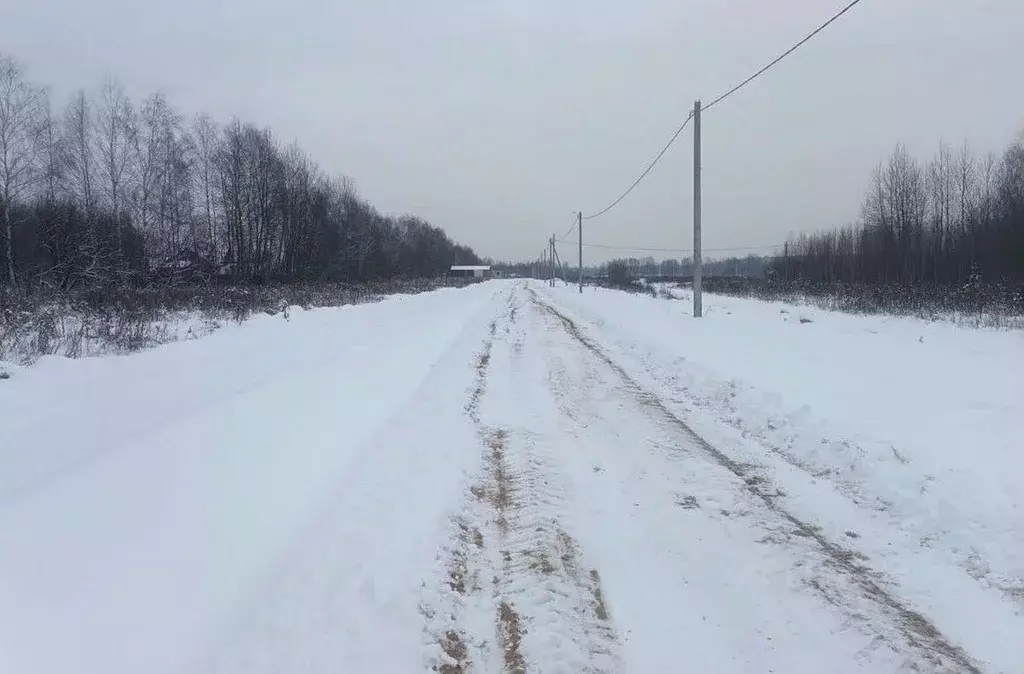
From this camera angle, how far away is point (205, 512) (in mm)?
4742

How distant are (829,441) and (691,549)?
3.26 metres

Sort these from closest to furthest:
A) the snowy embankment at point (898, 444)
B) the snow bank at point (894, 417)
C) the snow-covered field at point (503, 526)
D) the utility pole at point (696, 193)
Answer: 1. the snow-covered field at point (503, 526)
2. the snowy embankment at point (898, 444)
3. the snow bank at point (894, 417)
4. the utility pole at point (696, 193)

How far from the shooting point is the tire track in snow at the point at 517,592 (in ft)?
10.5

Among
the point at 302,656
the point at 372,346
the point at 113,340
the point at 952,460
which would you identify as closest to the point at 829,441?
the point at 952,460

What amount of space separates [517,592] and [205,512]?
2.59 meters

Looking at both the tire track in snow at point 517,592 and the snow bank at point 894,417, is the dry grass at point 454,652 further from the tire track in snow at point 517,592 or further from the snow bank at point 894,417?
the snow bank at point 894,417

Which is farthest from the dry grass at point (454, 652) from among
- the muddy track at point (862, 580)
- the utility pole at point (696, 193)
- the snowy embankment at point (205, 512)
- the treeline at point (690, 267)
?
the treeline at point (690, 267)

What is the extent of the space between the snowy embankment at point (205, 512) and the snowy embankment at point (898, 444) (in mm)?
3161

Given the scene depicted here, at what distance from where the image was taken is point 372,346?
49.1 ft

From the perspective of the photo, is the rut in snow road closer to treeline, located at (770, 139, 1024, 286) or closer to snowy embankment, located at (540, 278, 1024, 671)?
snowy embankment, located at (540, 278, 1024, 671)

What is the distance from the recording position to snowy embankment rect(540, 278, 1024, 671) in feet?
13.0

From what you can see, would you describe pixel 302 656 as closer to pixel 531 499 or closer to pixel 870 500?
pixel 531 499

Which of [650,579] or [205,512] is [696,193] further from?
[205,512]

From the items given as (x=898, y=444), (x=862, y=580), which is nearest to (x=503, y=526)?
(x=862, y=580)
